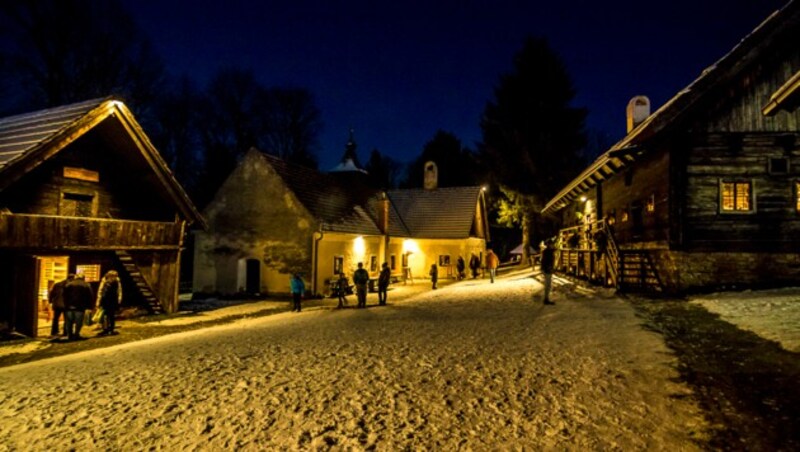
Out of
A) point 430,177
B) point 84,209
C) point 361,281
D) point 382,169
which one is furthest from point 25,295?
point 382,169

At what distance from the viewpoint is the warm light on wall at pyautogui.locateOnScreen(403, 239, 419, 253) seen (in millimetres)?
32594

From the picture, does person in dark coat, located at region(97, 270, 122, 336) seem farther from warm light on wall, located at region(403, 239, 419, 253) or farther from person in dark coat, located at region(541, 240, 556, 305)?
warm light on wall, located at region(403, 239, 419, 253)

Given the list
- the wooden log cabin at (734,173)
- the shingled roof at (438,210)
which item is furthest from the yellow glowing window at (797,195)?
the shingled roof at (438,210)

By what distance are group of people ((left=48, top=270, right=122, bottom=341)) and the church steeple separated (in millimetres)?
28703

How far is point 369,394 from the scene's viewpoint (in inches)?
235

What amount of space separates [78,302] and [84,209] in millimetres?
4866

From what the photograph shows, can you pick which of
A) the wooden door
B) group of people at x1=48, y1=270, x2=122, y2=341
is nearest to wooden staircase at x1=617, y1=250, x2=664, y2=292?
group of people at x1=48, y1=270, x2=122, y2=341

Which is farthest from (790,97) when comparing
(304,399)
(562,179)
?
(562,179)

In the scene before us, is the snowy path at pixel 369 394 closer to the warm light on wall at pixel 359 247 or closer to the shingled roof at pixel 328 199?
the shingled roof at pixel 328 199

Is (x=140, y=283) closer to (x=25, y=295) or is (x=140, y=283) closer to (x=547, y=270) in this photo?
(x=25, y=295)

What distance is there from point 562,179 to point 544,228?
6.04 m

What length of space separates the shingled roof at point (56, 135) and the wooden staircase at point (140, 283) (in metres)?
2.74

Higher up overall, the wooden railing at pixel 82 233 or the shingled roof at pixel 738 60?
the shingled roof at pixel 738 60

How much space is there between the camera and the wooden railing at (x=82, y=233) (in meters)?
12.3
